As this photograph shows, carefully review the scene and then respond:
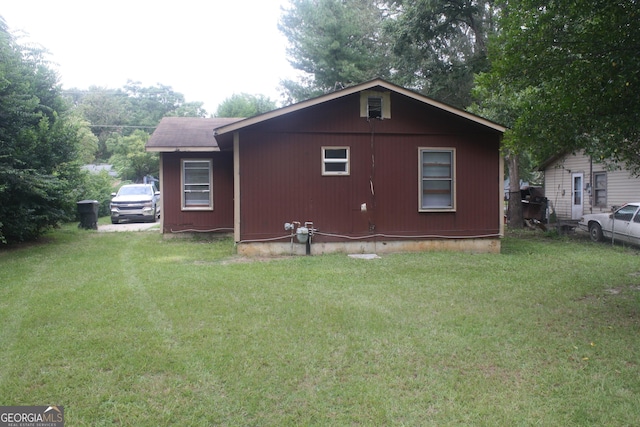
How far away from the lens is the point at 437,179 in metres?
11.5

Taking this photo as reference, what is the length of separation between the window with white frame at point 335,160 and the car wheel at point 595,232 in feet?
26.9

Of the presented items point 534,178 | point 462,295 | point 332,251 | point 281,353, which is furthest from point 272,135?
point 534,178

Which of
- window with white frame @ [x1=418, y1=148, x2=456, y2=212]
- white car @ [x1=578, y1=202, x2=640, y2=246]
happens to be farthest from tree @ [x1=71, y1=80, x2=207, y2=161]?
white car @ [x1=578, y1=202, x2=640, y2=246]

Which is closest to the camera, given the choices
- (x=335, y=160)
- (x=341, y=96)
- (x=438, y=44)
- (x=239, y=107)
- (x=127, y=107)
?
(x=341, y=96)

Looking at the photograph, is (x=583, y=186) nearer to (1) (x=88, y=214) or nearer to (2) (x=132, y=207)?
(2) (x=132, y=207)

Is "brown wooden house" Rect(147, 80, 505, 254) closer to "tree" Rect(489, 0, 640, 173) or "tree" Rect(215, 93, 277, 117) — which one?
"tree" Rect(489, 0, 640, 173)

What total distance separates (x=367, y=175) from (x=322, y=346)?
269 inches

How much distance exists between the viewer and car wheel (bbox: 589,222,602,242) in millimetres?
14273

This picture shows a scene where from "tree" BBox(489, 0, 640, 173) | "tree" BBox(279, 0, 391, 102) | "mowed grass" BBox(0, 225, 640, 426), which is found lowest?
"mowed grass" BBox(0, 225, 640, 426)

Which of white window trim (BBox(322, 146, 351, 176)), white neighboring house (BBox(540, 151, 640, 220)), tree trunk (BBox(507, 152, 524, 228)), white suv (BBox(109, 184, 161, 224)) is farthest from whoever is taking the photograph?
white suv (BBox(109, 184, 161, 224))

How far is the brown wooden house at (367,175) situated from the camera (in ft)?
35.5

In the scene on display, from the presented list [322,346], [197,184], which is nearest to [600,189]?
[197,184]

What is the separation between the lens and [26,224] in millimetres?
11242

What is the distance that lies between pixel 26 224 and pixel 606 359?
11478mm
